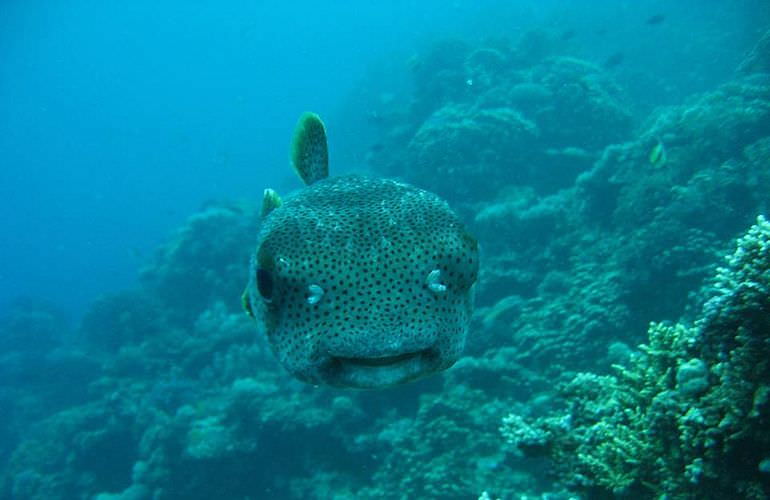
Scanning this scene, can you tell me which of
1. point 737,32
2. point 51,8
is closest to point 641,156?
point 737,32

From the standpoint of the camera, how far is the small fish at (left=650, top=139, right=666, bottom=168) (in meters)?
9.11

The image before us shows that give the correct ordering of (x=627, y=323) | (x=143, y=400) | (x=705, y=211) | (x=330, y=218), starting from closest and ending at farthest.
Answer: (x=330, y=218), (x=627, y=323), (x=705, y=211), (x=143, y=400)

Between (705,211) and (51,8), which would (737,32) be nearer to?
(705,211)

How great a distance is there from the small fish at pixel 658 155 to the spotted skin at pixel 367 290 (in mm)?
8588

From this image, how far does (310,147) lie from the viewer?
11.1ft

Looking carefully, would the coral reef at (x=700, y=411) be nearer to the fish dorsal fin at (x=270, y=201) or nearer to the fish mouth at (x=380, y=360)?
the fish mouth at (x=380, y=360)

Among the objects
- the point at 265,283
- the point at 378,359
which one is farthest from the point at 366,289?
the point at 265,283

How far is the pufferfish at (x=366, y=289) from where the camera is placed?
176 centimetres

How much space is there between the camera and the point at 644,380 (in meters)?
3.37

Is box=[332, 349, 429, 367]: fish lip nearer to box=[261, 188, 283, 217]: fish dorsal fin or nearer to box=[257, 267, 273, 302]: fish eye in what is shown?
box=[257, 267, 273, 302]: fish eye

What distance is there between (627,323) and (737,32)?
29213 mm

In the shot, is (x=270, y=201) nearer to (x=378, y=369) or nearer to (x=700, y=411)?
(x=378, y=369)

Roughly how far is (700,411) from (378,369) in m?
1.75

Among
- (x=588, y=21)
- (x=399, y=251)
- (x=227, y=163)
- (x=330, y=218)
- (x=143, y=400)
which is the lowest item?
(x=399, y=251)
